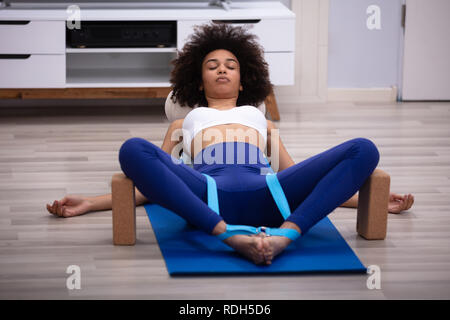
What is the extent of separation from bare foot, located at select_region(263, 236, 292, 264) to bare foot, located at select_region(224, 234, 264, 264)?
12 mm

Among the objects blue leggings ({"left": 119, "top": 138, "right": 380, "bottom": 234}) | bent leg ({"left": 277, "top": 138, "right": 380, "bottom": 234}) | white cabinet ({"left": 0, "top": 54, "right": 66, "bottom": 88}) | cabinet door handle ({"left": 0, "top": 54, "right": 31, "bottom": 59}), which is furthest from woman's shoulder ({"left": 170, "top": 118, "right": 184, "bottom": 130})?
cabinet door handle ({"left": 0, "top": 54, "right": 31, "bottom": 59})

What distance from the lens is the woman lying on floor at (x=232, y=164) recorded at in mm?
2072

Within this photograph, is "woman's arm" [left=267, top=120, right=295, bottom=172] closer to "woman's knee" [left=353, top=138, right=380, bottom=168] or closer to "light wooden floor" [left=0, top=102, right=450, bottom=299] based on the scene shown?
"light wooden floor" [left=0, top=102, right=450, bottom=299]

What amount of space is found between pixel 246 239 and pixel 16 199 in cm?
112

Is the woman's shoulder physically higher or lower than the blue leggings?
higher

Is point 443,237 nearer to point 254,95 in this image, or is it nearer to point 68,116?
point 254,95

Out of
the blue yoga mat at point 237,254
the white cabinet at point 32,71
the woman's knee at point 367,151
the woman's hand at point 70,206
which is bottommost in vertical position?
Answer: the blue yoga mat at point 237,254

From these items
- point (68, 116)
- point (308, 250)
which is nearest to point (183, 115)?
point (308, 250)

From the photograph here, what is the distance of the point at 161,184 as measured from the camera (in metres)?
2.07

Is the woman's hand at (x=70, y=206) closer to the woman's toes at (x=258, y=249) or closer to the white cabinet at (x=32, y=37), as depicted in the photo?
the woman's toes at (x=258, y=249)

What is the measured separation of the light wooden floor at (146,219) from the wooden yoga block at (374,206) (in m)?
0.04

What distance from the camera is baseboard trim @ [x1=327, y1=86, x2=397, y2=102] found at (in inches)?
184

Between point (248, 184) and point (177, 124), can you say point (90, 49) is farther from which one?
point (248, 184)

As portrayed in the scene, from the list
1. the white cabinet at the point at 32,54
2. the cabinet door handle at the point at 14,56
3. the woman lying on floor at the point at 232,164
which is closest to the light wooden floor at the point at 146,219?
the woman lying on floor at the point at 232,164
